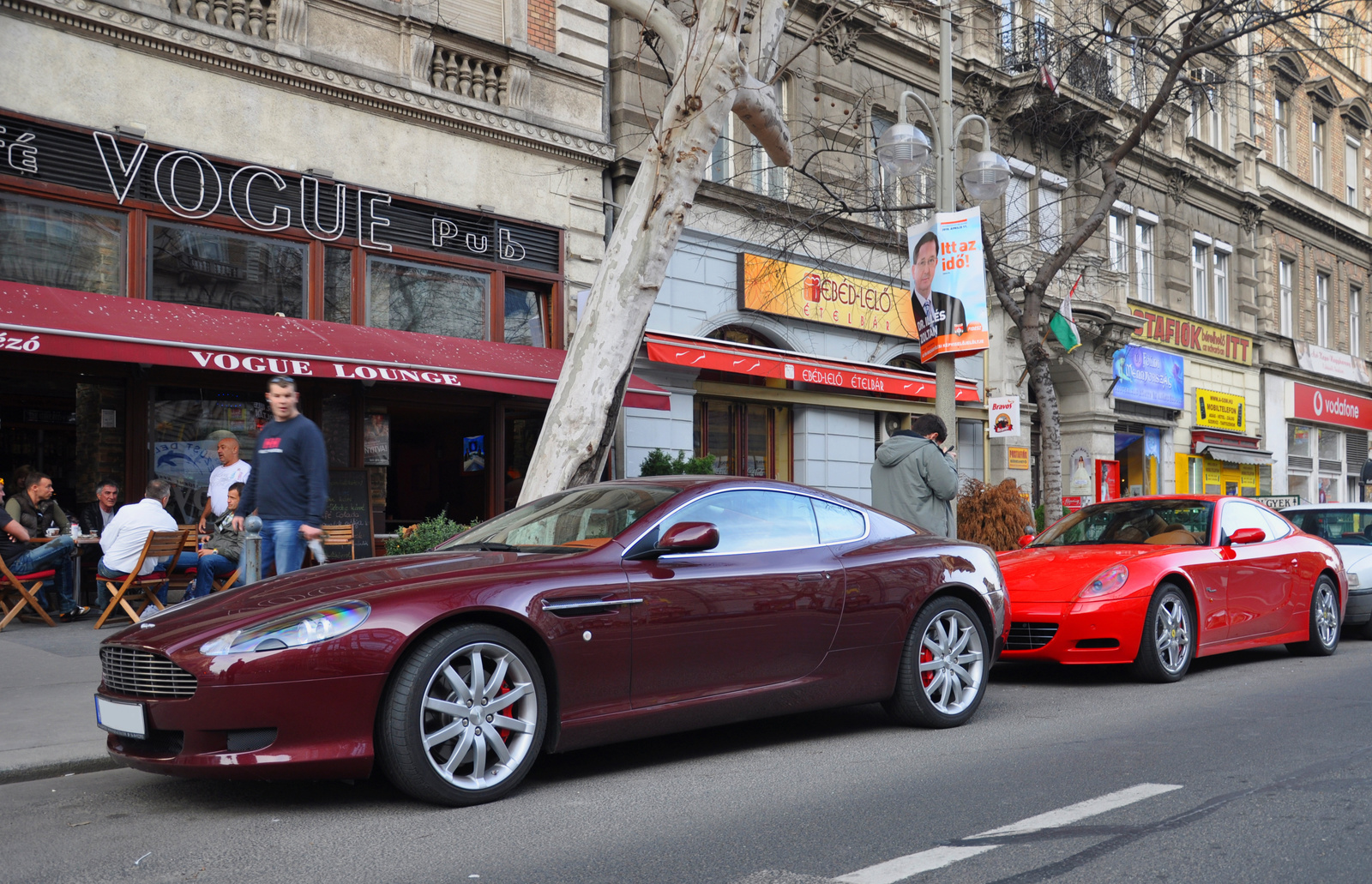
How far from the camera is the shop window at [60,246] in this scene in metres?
10.7

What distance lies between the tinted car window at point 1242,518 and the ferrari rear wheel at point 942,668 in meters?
3.31

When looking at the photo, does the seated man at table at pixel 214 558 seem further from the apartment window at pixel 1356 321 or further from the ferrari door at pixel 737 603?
the apartment window at pixel 1356 321

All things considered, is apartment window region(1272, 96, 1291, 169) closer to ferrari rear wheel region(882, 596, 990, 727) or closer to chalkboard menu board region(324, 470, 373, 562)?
chalkboard menu board region(324, 470, 373, 562)

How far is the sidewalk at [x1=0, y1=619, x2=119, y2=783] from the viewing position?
5.50 m

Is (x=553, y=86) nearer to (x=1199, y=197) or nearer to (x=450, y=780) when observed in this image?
(x=450, y=780)

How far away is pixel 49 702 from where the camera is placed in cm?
684

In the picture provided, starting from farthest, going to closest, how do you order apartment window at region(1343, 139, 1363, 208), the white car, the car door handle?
apartment window at region(1343, 139, 1363, 208) → the white car → the car door handle

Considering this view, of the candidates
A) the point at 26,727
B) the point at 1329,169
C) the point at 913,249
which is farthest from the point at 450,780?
the point at 1329,169

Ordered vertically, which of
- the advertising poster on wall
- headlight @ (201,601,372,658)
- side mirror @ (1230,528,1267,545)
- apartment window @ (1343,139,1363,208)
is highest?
apartment window @ (1343,139,1363,208)

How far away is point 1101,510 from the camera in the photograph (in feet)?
31.6

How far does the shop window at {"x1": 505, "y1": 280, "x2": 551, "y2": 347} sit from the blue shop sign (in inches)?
561

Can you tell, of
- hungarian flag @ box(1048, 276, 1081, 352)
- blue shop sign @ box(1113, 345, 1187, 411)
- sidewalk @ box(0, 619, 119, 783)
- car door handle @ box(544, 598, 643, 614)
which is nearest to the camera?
car door handle @ box(544, 598, 643, 614)

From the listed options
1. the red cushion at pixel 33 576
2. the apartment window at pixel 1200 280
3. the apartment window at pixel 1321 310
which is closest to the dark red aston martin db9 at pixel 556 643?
the red cushion at pixel 33 576

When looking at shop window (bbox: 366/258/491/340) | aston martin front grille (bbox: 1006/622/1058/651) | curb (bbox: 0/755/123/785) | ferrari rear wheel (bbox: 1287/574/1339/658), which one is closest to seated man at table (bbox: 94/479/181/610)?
shop window (bbox: 366/258/491/340)
